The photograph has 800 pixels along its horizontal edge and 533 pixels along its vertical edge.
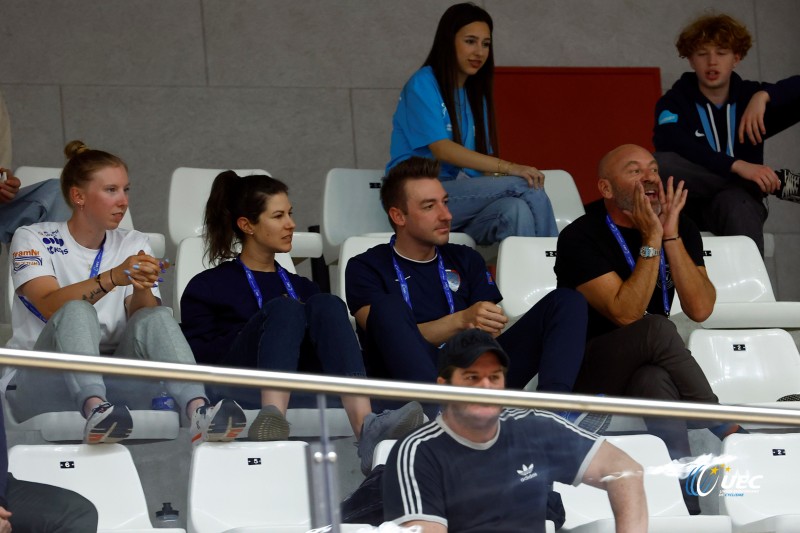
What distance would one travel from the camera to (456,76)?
4.63 metres

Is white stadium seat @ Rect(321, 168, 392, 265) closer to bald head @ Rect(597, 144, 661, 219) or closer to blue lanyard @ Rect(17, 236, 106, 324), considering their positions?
bald head @ Rect(597, 144, 661, 219)

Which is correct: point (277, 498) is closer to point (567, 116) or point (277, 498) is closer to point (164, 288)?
point (164, 288)

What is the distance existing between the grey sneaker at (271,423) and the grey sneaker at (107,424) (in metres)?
0.20

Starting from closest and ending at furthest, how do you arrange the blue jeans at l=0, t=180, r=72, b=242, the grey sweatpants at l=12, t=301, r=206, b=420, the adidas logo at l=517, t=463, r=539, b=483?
1. the adidas logo at l=517, t=463, r=539, b=483
2. the grey sweatpants at l=12, t=301, r=206, b=420
3. the blue jeans at l=0, t=180, r=72, b=242

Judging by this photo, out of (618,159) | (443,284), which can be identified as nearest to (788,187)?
(618,159)

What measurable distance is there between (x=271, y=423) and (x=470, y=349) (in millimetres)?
617

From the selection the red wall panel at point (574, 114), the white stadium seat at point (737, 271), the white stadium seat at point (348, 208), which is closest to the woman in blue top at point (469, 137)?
the white stadium seat at point (348, 208)

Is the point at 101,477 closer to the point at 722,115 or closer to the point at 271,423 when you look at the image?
the point at 271,423

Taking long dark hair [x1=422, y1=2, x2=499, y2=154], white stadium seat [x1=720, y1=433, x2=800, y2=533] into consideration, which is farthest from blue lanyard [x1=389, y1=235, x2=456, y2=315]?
white stadium seat [x1=720, y1=433, x2=800, y2=533]

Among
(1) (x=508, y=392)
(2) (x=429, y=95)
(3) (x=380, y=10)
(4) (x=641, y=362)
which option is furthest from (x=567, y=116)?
(1) (x=508, y=392)

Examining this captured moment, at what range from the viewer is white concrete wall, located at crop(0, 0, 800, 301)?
5.53 meters

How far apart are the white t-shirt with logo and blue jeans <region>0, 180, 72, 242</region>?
2.03 ft

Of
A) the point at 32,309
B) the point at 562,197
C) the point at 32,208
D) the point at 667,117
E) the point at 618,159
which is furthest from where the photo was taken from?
the point at 562,197

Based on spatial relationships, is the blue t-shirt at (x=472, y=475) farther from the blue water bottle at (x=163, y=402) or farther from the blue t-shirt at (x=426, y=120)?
the blue t-shirt at (x=426, y=120)
